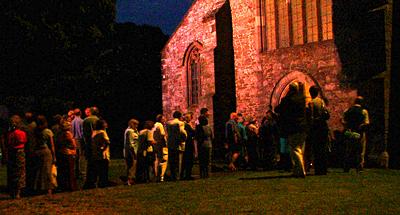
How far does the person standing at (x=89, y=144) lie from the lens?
461 inches

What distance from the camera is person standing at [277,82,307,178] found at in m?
10.2

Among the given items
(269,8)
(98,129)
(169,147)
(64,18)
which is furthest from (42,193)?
(64,18)

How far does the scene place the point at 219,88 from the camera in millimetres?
24219

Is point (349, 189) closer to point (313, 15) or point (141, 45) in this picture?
point (313, 15)

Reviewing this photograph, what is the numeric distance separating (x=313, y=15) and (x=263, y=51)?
2.75m

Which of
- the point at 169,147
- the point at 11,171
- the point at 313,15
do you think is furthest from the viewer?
the point at 313,15

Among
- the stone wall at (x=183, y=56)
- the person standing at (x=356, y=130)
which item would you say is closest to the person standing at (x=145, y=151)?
the person standing at (x=356, y=130)

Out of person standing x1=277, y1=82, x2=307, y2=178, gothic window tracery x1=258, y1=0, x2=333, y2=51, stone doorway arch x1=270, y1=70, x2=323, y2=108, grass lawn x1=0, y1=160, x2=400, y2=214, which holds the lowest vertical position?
grass lawn x1=0, y1=160, x2=400, y2=214

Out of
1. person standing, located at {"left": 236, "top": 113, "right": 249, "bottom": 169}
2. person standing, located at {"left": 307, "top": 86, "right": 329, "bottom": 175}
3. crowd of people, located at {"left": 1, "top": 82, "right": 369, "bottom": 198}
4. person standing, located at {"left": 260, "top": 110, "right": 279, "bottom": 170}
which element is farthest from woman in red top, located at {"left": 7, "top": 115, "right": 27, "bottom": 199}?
person standing, located at {"left": 260, "top": 110, "right": 279, "bottom": 170}

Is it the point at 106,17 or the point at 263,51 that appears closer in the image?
the point at 263,51

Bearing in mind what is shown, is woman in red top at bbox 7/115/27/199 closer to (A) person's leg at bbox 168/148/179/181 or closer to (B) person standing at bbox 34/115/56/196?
(B) person standing at bbox 34/115/56/196

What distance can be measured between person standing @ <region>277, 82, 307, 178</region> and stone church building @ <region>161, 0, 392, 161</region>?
721 centimetres

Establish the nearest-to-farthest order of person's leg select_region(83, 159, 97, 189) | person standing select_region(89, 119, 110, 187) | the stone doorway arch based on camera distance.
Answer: person standing select_region(89, 119, 110, 187), person's leg select_region(83, 159, 97, 189), the stone doorway arch

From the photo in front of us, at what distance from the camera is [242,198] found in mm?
8383
